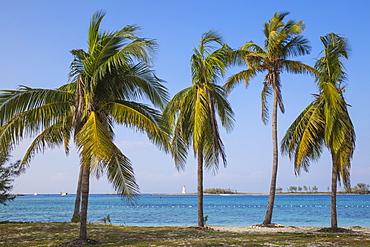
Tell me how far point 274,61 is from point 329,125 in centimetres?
438

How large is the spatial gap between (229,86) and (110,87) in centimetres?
909

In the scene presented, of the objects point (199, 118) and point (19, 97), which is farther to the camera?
point (199, 118)

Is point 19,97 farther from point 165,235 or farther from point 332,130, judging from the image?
point 332,130

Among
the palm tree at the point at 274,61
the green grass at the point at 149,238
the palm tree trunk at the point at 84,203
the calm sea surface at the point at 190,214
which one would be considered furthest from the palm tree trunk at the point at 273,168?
the palm tree trunk at the point at 84,203

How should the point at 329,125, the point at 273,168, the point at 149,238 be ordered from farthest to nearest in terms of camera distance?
the point at 273,168
the point at 329,125
the point at 149,238

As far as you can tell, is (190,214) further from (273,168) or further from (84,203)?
(84,203)

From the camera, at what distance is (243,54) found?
1903 centimetres

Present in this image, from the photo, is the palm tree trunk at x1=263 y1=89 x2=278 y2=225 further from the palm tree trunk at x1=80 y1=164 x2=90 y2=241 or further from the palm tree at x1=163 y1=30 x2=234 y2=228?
the palm tree trunk at x1=80 y1=164 x2=90 y2=241

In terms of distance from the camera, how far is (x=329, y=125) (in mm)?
16656

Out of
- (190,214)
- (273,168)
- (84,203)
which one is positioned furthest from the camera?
(190,214)

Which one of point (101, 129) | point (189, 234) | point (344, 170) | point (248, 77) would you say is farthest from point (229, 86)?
point (101, 129)

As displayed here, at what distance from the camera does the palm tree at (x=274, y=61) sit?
18734 millimetres

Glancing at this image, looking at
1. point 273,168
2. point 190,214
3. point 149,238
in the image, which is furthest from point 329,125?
point 190,214

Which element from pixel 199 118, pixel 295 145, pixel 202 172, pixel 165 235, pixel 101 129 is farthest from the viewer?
pixel 295 145
